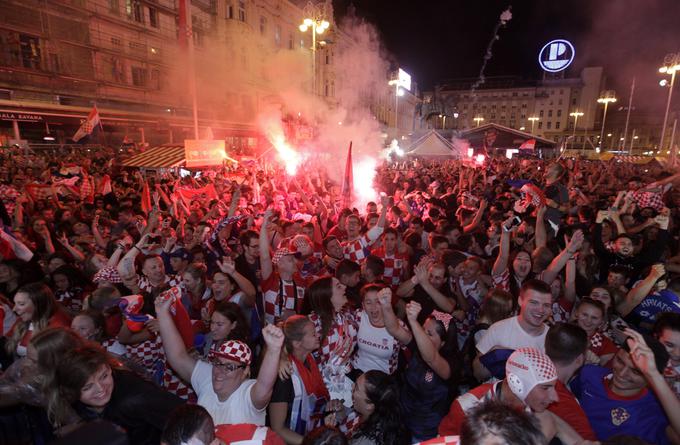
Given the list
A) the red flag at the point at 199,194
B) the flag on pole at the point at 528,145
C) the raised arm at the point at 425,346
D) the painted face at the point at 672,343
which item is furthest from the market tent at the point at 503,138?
the raised arm at the point at 425,346

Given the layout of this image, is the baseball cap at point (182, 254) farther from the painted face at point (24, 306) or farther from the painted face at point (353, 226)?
the painted face at point (353, 226)

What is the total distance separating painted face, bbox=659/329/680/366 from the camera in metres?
2.66

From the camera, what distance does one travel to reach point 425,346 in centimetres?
282

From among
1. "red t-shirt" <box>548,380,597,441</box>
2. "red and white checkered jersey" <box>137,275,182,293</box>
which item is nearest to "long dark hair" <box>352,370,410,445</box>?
"red t-shirt" <box>548,380,597,441</box>

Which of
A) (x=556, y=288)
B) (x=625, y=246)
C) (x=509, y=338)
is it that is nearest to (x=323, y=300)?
(x=509, y=338)

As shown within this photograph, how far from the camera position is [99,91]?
2400cm

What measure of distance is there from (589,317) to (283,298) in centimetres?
302

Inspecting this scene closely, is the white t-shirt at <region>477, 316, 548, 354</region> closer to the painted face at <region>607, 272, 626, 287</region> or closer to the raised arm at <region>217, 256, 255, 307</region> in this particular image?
the painted face at <region>607, 272, 626, 287</region>

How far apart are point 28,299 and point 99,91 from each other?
25839 mm

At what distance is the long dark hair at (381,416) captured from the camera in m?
2.46

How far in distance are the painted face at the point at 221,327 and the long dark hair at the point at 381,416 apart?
130cm

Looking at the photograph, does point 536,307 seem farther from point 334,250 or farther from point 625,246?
point 334,250

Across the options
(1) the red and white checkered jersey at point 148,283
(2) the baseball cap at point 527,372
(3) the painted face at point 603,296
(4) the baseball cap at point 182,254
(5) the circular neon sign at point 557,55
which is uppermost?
(5) the circular neon sign at point 557,55

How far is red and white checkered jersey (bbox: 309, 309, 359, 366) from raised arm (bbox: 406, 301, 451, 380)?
0.74 m
